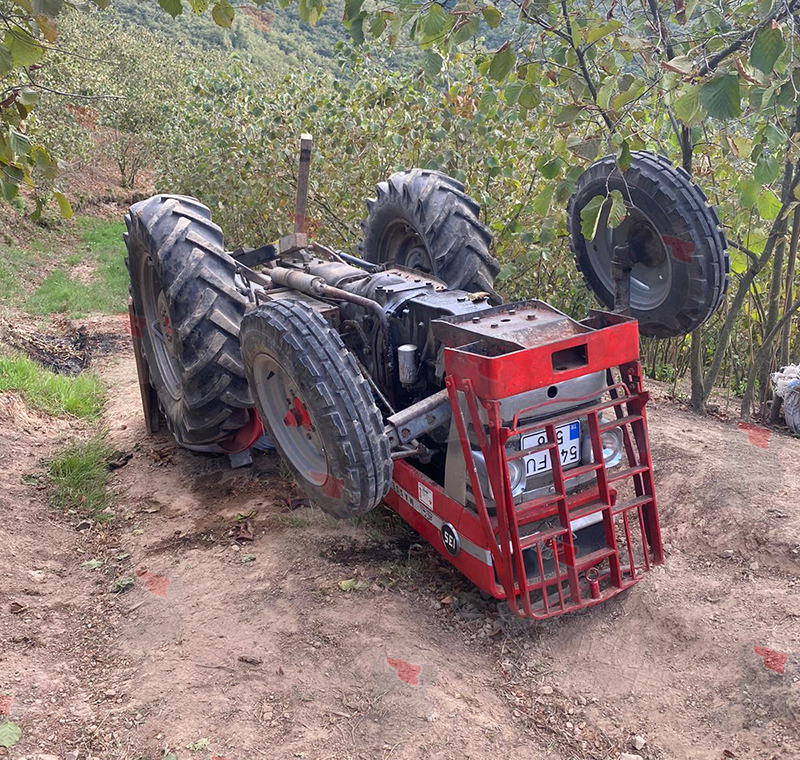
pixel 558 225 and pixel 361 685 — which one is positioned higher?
pixel 558 225

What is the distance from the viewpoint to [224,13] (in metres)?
2.70

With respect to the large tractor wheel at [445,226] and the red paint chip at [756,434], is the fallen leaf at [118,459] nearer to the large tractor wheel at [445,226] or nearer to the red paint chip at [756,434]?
the large tractor wheel at [445,226]

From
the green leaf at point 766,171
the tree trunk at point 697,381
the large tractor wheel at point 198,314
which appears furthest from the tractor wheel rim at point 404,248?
the green leaf at point 766,171

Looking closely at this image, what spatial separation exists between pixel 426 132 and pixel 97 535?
15.7 feet

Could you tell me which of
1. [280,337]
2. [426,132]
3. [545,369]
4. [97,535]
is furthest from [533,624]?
[426,132]

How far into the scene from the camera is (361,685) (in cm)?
300

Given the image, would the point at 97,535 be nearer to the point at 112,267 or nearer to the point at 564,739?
the point at 564,739

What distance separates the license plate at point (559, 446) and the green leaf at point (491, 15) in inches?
64.6

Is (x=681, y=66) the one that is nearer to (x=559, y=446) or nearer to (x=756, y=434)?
(x=559, y=446)

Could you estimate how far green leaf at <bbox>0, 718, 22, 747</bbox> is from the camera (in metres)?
2.72

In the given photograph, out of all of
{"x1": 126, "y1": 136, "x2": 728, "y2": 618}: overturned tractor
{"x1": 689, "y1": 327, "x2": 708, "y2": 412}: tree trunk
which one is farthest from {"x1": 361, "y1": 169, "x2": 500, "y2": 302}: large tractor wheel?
{"x1": 689, "y1": 327, "x2": 708, "y2": 412}: tree trunk

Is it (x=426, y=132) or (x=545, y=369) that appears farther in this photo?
(x=426, y=132)

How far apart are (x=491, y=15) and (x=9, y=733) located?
320cm

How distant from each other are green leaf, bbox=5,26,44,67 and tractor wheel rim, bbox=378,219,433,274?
3.06 m
